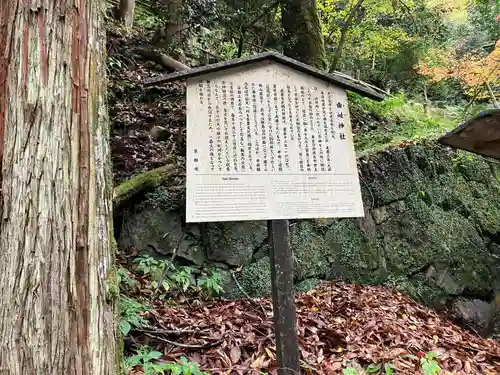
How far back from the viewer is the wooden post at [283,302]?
8.91ft

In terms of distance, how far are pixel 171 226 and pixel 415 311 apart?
9.88 feet

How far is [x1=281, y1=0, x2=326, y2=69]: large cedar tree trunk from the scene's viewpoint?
7.04 m

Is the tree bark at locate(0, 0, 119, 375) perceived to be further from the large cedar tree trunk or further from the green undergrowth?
the large cedar tree trunk

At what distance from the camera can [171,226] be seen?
4.34 metres

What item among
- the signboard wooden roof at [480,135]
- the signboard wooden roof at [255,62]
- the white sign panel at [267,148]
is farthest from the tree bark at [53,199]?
the signboard wooden roof at [480,135]

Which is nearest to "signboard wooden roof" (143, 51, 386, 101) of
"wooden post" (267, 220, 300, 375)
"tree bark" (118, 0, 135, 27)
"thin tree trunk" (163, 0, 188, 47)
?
"wooden post" (267, 220, 300, 375)

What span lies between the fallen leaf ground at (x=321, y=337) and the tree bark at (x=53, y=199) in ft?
3.88

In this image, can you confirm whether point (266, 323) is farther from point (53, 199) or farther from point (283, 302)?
point (53, 199)

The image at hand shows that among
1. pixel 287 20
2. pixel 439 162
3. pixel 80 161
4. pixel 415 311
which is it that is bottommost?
pixel 415 311

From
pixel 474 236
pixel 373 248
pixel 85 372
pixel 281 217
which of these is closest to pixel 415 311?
pixel 373 248

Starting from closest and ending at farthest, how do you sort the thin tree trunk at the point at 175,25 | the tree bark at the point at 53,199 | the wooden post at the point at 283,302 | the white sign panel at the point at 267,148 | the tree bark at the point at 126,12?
1. the tree bark at the point at 53,199
2. the wooden post at the point at 283,302
3. the white sign panel at the point at 267,148
4. the thin tree trunk at the point at 175,25
5. the tree bark at the point at 126,12

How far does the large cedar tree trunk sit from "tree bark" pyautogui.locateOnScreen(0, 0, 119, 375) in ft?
17.6

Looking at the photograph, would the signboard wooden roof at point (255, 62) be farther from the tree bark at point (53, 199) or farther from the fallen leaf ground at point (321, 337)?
the fallen leaf ground at point (321, 337)

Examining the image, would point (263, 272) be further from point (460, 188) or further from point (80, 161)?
point (460, 188)
